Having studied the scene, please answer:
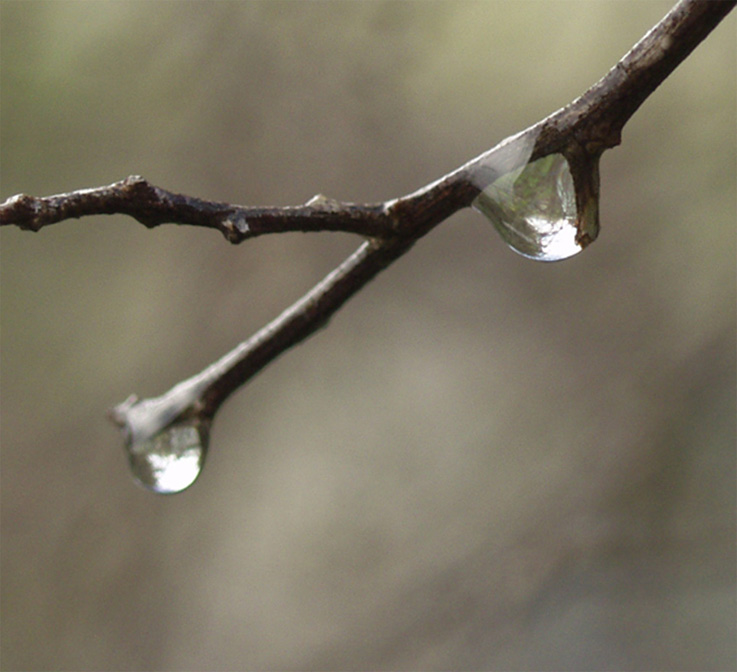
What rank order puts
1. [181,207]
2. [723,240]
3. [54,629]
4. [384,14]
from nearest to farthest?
1. [181,207]
2. [723,240]
3. [384,14]
4. [54,629]

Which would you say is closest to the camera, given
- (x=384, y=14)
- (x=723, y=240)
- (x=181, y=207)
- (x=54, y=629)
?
(x=181, y=207)

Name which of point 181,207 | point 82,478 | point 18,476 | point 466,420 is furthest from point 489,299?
point 181,207

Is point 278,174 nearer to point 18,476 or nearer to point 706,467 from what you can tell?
point 18,476

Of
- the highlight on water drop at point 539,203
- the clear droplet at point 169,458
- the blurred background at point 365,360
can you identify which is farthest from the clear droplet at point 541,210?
the blurred background at point 365,360

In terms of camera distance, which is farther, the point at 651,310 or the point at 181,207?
the point at 651,310

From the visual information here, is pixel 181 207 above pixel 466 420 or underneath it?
underneath

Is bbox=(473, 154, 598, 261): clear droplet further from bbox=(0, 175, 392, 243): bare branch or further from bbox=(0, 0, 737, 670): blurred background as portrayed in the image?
bbox=(0, 0, 737, 670): blurred background
